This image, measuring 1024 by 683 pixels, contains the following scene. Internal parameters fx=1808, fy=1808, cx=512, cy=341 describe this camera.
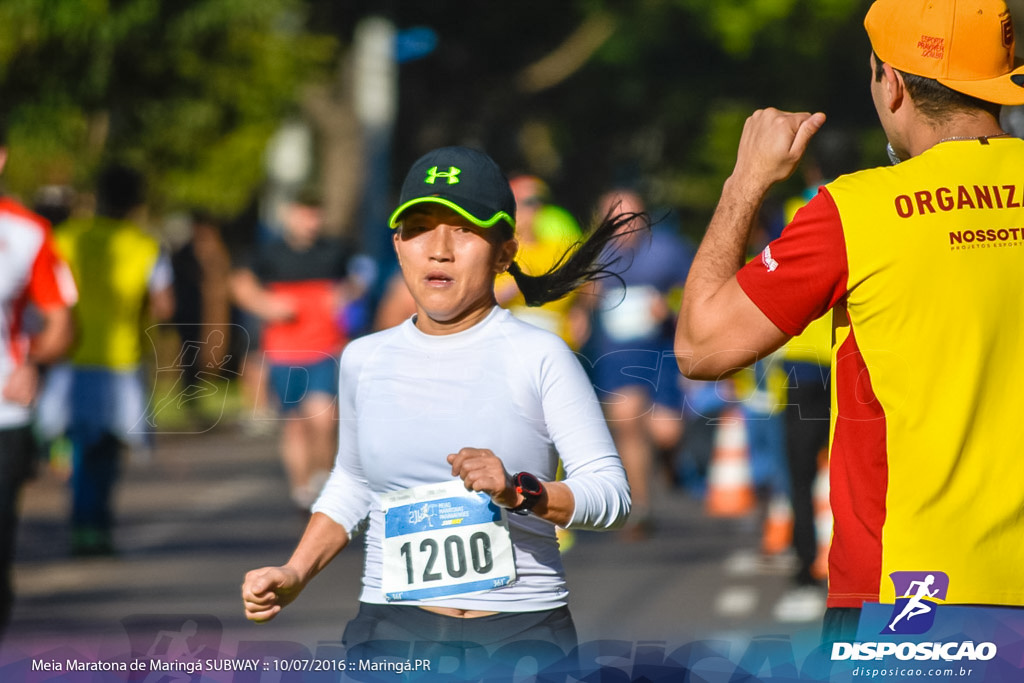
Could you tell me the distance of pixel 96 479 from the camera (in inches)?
424

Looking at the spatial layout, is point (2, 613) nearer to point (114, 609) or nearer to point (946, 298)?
point (114, 609)

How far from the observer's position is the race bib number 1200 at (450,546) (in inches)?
151

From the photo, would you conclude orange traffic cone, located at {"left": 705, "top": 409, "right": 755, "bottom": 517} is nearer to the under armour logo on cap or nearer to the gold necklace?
the under armour logo on cap

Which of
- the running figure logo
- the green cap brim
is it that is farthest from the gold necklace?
the green cap brim

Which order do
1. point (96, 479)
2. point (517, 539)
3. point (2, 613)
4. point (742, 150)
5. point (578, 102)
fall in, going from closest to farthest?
point (742, 150) < point (517, 539) < point (2, 613) < point (96, 479) < point (578, 102)

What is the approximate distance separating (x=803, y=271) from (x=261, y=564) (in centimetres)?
740

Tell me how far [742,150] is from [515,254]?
728 millimetres

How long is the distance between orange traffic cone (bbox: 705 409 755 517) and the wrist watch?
951cm

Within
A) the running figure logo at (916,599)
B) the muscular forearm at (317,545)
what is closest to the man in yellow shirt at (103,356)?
the muscular forearm at (317,545)

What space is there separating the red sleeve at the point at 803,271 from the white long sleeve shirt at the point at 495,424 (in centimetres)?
60

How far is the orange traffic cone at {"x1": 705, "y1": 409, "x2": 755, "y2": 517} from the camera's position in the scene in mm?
13086

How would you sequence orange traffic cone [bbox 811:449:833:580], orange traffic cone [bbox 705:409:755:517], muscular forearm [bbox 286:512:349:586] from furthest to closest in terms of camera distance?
orange traffic cone [bbox 705:409:755:517], orange traffic cone [bbox 811:449:833:580], muscular forearm [bbox 286:512:349:586]

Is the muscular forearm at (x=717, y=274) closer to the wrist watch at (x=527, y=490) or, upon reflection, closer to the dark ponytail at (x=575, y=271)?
the wrist watch at (x=527, y=490)

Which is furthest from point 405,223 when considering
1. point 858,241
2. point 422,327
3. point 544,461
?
point 858,241
